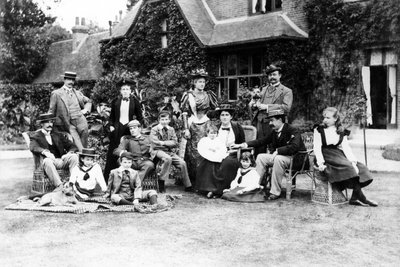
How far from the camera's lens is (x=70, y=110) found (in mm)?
9242

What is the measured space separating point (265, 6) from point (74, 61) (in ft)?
50.9

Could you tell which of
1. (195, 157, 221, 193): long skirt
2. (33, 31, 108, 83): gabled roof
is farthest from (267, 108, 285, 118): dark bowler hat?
(33, 31, 108, 83): gabled roof

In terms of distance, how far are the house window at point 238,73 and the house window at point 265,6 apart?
1.55m

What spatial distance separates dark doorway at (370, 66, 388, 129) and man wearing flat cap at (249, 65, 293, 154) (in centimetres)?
638

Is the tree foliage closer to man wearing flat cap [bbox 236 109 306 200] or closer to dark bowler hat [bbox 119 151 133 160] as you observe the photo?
dark bowler hat [bbox 119 151 133 160]

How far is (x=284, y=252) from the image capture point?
4.77m

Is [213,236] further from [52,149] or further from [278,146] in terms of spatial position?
[52,149]

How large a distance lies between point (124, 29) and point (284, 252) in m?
17.4

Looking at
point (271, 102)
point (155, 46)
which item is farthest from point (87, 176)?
point (155, 46)

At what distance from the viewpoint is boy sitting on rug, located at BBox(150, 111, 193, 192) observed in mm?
→ 8180

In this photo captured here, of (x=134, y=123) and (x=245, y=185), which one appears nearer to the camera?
(x=245, y=185)

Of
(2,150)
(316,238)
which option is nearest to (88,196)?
(316,238)

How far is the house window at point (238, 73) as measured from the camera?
651 inches

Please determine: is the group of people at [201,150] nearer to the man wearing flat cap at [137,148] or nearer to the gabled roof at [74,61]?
the man wearing flat cap at [137,148]
